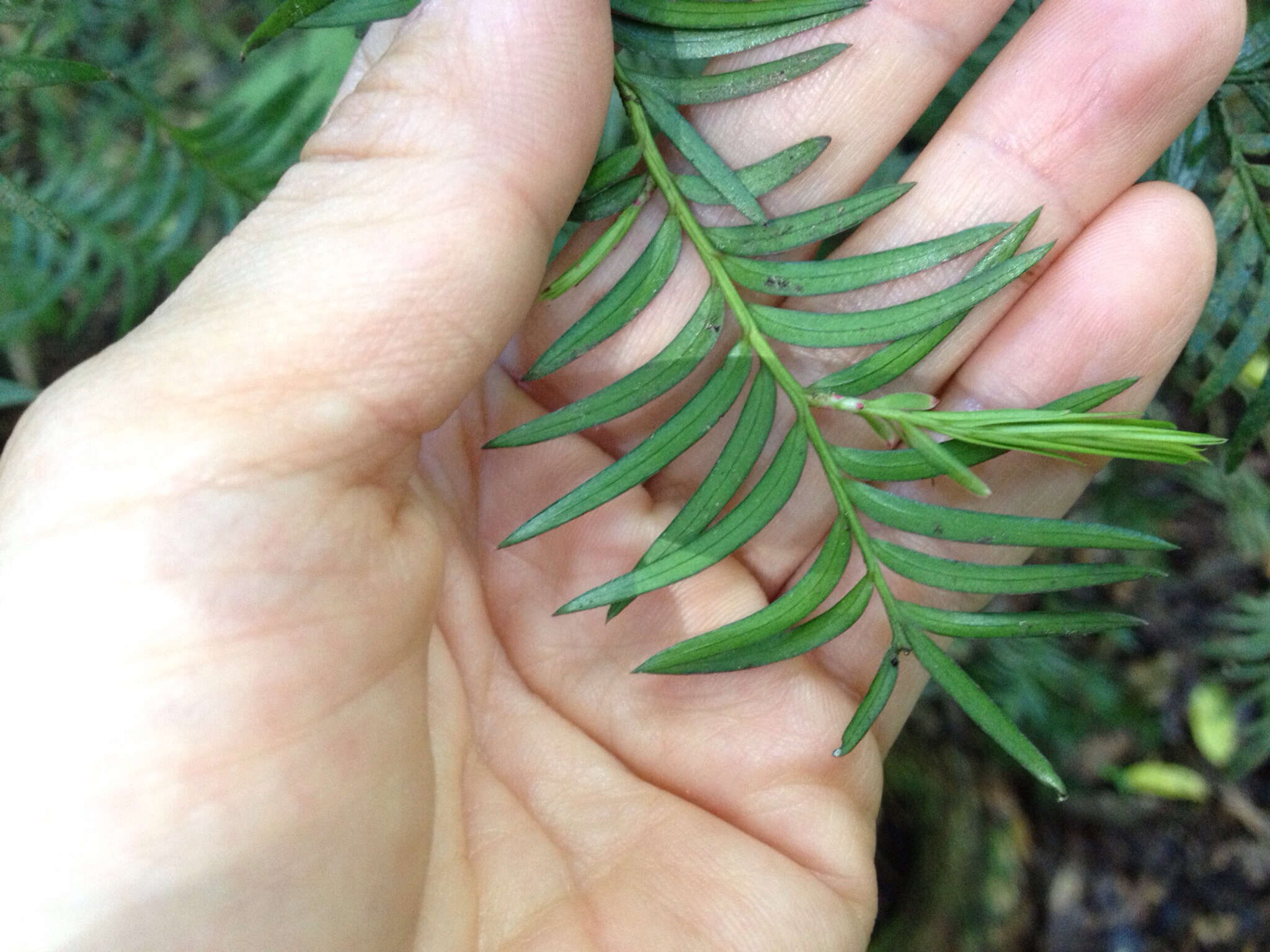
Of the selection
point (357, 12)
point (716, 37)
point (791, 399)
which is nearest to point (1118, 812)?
point (791, 399)

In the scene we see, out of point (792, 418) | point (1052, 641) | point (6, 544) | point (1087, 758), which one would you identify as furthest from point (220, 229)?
point (1087, 758)

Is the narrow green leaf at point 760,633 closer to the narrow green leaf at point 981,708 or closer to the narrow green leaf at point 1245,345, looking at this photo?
the narrow green leaf at point 981,708

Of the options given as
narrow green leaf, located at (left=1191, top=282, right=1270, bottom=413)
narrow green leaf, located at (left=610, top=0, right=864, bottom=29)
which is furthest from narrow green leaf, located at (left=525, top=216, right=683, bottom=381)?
narrow green leaf, located at (left=1191, top=282, right=1270, bottom=413)

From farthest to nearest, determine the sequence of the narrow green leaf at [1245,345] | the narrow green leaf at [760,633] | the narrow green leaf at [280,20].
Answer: the narrow green leaf at [1245,345] < the narrow green leaf at [760,633] < the narrow green leaf at [280,20]

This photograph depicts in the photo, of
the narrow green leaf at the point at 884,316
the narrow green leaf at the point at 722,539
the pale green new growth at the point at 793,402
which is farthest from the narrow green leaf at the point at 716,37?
the narrow green leaf at the point at 722,539

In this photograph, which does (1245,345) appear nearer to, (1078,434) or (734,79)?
(1078,434)

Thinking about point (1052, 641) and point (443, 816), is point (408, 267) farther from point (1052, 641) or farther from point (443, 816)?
point (1052, 641)

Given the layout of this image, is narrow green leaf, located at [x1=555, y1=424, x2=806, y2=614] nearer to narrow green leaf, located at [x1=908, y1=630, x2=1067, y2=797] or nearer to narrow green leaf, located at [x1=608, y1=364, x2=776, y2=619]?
narrow green leaf, located at [x1=608, y1=364, x2=776, y2=619]
